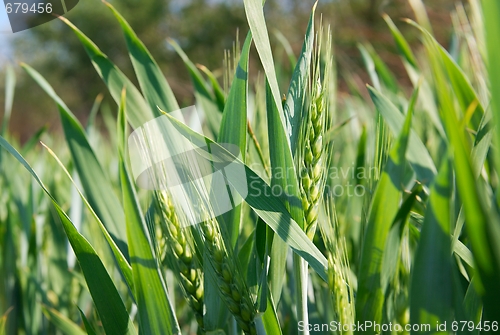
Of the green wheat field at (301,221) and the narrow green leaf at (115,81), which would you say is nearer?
the green wheat field at (301,221)

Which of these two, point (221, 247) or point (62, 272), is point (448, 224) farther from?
point (62, 272)

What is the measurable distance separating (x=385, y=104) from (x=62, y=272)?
0.54 metres

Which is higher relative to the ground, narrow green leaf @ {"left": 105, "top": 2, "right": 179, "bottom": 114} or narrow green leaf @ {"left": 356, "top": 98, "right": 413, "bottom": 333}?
narrow green leaf @ {"left": 105, "top": 2, "right": 179, "bottom": 114}
